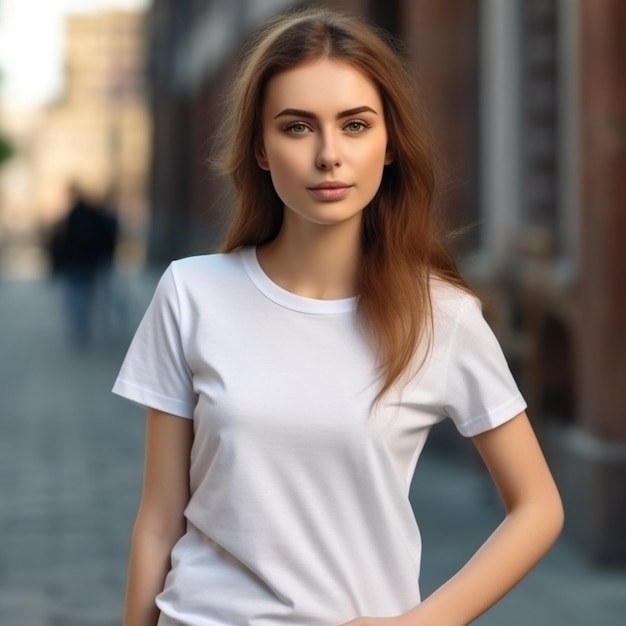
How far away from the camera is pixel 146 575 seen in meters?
2.26

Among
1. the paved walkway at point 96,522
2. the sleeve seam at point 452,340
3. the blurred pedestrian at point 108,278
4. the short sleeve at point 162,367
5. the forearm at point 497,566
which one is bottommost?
the blurred pedestrian at point 108,278

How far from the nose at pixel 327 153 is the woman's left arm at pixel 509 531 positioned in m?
0.42

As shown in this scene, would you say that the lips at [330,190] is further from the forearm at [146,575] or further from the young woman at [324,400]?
the forearm at [146,575]

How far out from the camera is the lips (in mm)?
2123

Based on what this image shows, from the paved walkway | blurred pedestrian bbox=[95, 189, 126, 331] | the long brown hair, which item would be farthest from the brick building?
blurred pedestrian bbox=[95, 189, 126, 331]

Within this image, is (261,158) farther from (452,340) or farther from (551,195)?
(551,195)

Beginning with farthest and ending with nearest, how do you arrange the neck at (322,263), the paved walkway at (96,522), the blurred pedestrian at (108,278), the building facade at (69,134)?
the building facade at (69,134) < the blurred pedestrian at (108,278) < the paved walkway at (96,522) < the neck at (322,263)

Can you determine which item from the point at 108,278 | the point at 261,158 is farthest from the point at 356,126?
the point at 108,278

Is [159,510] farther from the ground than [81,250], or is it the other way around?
[159,510]

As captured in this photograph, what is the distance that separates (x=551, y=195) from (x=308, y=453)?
7.31 meters

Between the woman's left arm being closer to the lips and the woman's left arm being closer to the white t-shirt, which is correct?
the white t-shirt

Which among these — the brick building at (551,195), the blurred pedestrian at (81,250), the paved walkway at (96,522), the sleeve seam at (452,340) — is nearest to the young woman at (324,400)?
the sleeve seam at (452,340)

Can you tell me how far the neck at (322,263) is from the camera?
7.29 feet

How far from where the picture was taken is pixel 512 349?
845 centimetres
